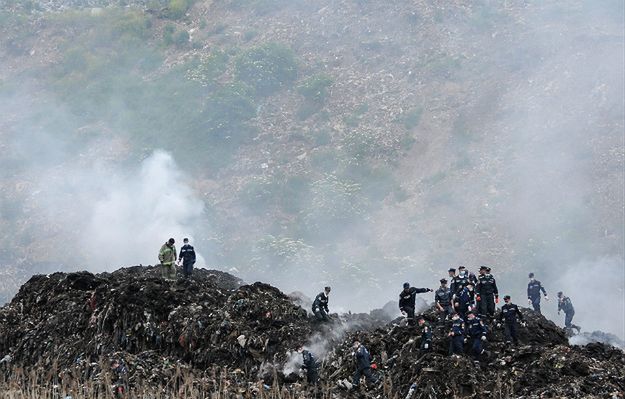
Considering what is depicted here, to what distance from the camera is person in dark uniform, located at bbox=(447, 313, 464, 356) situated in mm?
16234

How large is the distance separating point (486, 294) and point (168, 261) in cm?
785

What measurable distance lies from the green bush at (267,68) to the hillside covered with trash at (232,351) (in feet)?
102

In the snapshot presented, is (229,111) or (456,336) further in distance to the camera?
(229,111)

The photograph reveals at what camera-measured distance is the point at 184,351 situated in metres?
18.2

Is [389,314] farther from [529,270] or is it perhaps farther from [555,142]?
[555,142]

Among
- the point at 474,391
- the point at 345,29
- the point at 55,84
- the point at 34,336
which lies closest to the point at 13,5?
the point at 55,84

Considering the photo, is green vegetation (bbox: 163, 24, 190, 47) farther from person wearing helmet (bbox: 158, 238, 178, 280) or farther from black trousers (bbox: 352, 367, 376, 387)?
black trousers (bbox: 352, 367, 376, 387)

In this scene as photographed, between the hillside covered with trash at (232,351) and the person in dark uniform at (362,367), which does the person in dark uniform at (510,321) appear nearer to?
the hillside covered with trash at (232,351)

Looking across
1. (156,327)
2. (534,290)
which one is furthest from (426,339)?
(534,290)

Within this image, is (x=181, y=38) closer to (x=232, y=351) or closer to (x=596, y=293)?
(x=596, y=293)

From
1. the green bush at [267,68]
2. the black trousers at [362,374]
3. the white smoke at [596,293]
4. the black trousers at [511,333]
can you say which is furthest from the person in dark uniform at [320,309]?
the green bush at [267,68]

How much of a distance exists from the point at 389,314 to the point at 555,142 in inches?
912

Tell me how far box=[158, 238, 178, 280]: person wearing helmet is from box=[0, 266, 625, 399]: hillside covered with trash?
0.71 metres

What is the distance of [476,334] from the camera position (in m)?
16.4
